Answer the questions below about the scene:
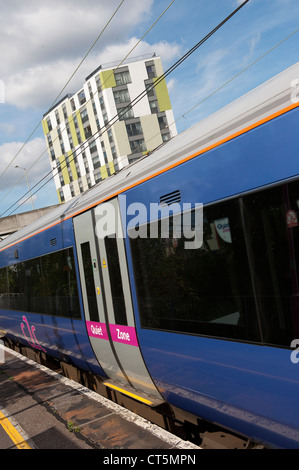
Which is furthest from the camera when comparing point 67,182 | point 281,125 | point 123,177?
point 67,182

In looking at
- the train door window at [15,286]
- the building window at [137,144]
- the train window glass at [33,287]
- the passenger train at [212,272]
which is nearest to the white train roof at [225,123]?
the passenger train at [212,272]

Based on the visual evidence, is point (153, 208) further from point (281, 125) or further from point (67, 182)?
point (67, 182)

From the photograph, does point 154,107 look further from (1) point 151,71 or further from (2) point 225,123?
(2) point 225,123

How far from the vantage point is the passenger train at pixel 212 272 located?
3369 mm

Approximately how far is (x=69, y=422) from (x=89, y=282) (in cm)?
194

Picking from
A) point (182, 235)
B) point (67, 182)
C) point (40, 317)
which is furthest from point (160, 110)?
point (182, 235)

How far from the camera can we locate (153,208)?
4.88 metres

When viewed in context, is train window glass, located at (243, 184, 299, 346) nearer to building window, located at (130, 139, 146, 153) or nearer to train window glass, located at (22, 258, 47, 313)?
train window glass, located at (22, 258, 47, 313)

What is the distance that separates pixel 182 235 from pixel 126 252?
3.94 ft

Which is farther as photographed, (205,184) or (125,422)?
(125,422)

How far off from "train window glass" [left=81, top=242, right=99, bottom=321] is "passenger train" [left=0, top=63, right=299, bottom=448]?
0.02 metres

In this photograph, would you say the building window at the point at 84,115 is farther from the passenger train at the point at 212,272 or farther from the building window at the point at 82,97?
the passenger train at the point at 212,272

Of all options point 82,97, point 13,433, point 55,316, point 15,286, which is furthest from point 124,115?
point 13,433
